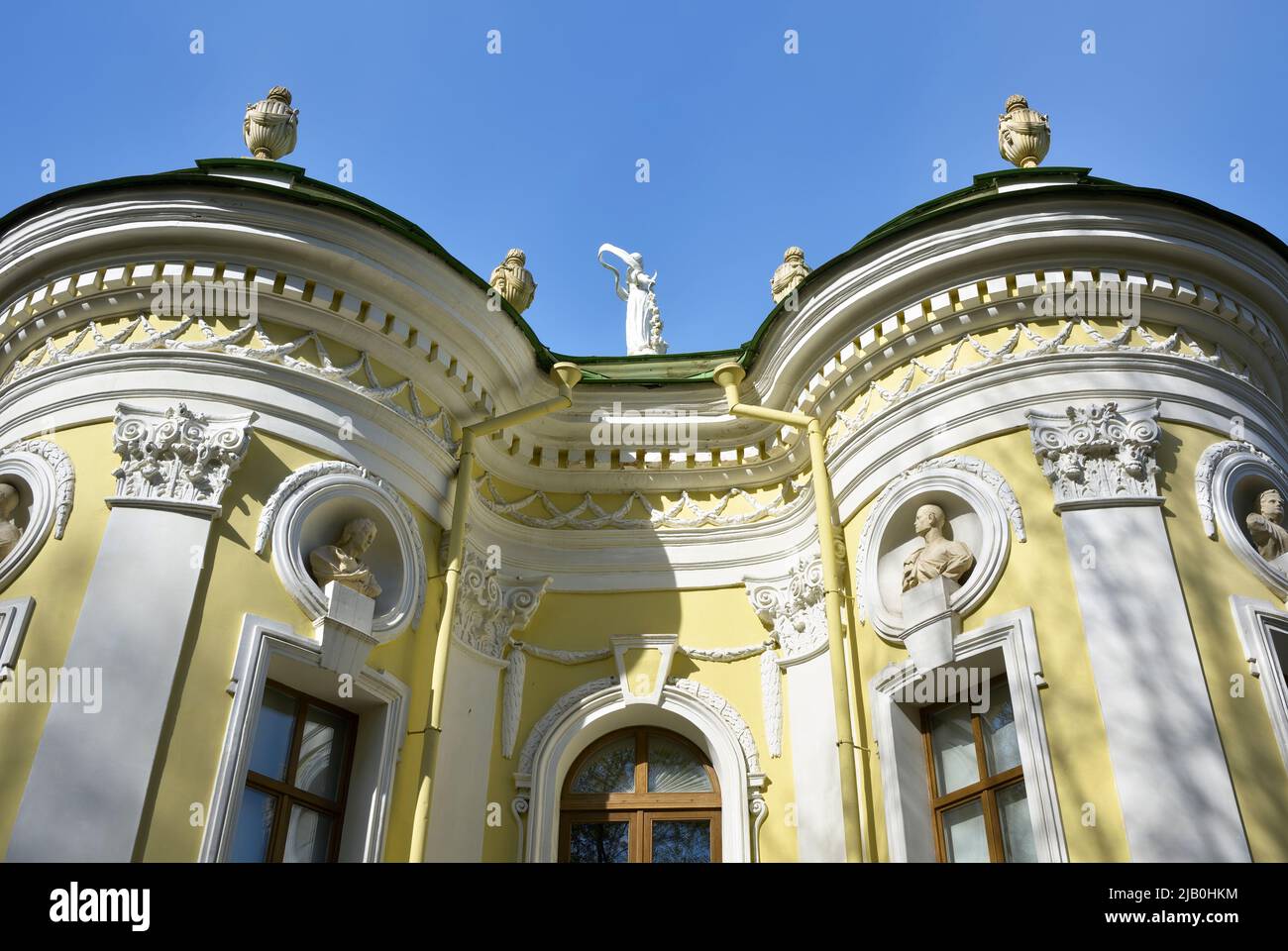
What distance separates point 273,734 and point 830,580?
13.2 ft

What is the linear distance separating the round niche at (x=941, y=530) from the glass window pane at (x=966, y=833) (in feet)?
4.02

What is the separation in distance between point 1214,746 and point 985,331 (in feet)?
11.7

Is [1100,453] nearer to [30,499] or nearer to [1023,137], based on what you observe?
[1023,137]

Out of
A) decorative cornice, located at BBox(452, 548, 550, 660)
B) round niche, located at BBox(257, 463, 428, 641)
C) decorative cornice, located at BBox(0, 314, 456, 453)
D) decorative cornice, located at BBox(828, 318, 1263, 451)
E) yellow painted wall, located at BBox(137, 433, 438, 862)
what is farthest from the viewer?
decorative cornice, located at BBox(452, 548, 550, 660)

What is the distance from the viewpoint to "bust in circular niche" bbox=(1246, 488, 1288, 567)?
30.0ft

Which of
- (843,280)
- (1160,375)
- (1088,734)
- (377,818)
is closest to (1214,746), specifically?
(1088,734)

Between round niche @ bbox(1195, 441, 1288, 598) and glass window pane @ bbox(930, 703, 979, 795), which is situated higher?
round niche @ bbox(1195, 441, 1288, 598)

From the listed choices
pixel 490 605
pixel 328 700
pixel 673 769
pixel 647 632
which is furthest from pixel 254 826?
pixel 647 632

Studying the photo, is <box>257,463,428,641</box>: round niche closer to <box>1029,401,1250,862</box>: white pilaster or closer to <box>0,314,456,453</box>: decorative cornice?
<box>0,314,456,453</box>: decorative cornice

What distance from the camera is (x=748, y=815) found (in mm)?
9883

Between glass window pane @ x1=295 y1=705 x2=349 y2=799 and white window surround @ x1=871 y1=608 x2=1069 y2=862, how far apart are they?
12.1 feet

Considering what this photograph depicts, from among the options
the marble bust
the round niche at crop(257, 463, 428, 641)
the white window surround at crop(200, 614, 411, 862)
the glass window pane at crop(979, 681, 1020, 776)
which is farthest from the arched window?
the marble bust

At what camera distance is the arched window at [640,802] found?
33.3 feet

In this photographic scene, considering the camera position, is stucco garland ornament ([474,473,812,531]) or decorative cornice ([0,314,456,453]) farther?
stucco garland ornament ([474,473,812,531])
